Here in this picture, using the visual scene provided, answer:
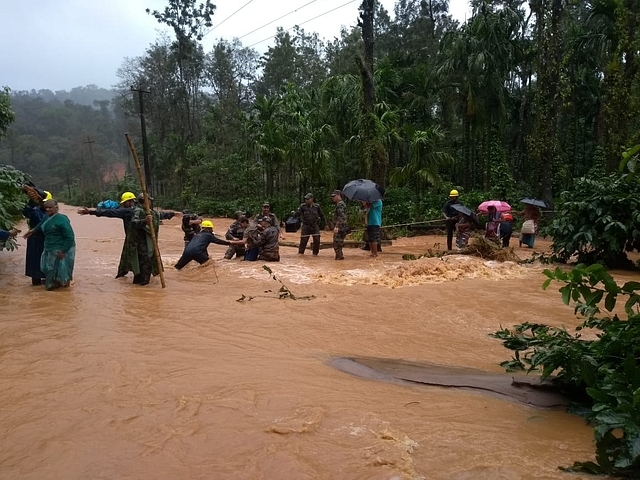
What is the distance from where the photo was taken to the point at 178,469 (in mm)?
3361

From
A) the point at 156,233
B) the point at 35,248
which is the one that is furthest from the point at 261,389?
the point at 35,248

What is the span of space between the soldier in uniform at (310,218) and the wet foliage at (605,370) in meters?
8.96

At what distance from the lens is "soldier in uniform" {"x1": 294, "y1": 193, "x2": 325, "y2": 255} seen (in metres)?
13.4

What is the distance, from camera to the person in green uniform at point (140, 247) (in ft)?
31.4

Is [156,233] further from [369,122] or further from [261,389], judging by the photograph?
[369,122]

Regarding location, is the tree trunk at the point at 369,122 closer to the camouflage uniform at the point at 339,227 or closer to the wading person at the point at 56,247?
the camouflage uniform at the point at 339,227

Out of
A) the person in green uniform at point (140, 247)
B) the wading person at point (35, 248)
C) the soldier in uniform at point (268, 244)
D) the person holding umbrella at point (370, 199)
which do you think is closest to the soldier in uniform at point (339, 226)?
the person holding umbrella at point (370, 199)

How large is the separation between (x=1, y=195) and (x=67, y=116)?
8745 centimetres

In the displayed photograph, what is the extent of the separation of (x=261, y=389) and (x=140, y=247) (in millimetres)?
5999

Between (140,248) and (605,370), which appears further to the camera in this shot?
(140,248)

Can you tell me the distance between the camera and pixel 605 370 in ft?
11.6

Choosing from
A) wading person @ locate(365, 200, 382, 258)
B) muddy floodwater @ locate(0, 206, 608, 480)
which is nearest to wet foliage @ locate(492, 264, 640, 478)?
muddy floodwater @ locate(0, 206, 608, 480)

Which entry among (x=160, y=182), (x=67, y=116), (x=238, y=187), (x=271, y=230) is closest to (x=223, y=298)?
(x=271, y=230)

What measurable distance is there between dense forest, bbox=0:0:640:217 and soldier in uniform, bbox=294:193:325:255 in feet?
10.3
